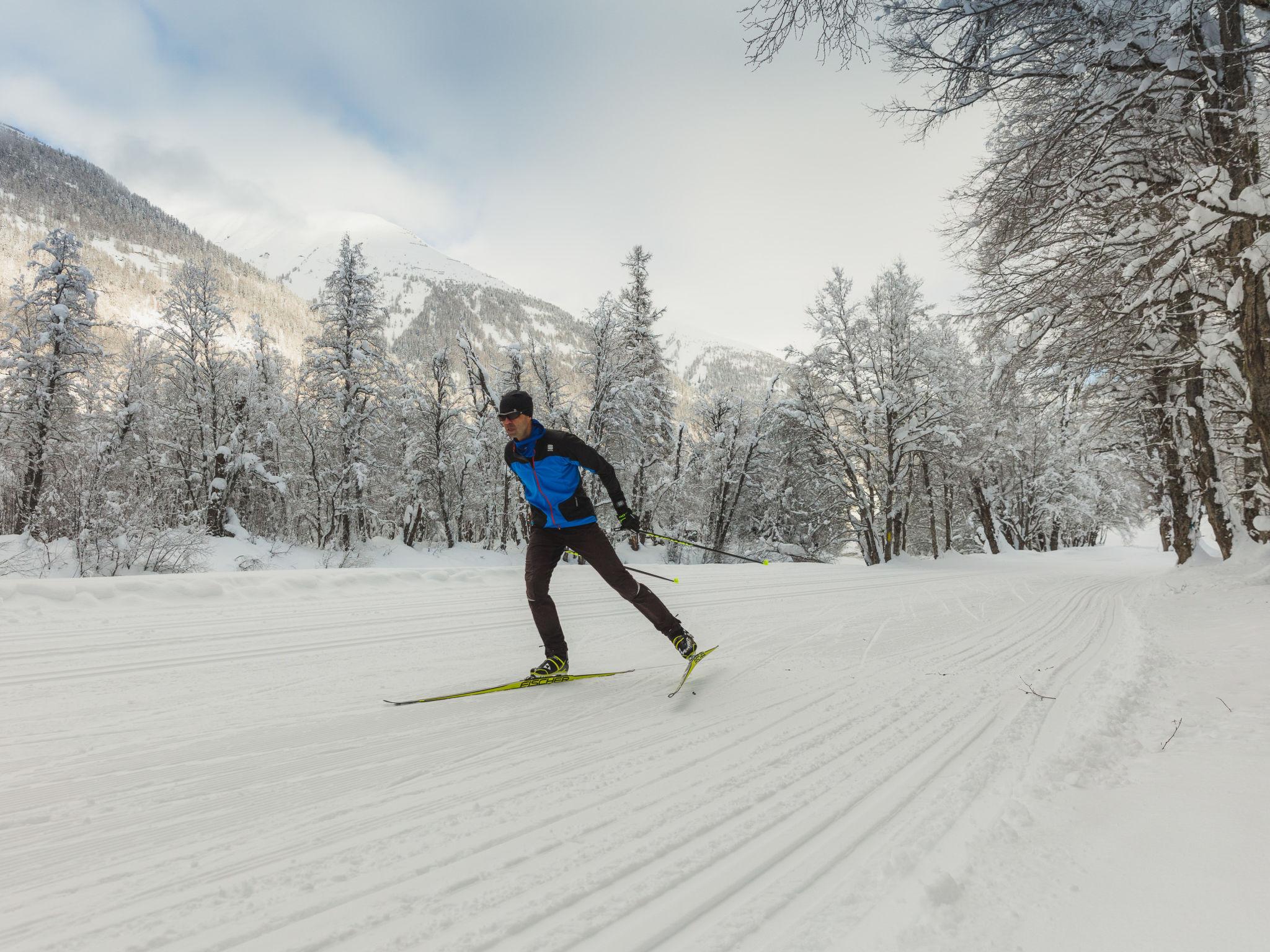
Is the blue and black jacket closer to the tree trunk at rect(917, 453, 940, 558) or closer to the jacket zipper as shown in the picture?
the jacket zipper

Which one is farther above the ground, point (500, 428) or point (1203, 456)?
point (500, 428)

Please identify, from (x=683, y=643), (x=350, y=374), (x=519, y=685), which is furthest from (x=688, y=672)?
(x=350, y=374)

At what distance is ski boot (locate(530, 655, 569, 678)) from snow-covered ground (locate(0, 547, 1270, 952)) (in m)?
0.21

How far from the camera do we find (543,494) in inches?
160

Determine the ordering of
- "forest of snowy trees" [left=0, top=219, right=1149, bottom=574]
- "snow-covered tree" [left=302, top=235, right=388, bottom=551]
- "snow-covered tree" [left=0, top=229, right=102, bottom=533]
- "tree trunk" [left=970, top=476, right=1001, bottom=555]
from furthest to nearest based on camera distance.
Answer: "tree trunk" [left=970, top=476, right=1001, bottom=555], "snow-covered tree" [left=302, top=235, right=388, bottom=551], "forest of snowy trees" [left=0, top=219, right=1149, bottom=574], "snow-covered tree" [left=0, top=229, right=102, bottom=533]

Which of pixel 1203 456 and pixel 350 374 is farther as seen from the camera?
pixel 350 374

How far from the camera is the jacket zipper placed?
13.1ft

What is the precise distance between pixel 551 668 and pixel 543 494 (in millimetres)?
1213

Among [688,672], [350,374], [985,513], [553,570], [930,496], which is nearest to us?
[688,672]

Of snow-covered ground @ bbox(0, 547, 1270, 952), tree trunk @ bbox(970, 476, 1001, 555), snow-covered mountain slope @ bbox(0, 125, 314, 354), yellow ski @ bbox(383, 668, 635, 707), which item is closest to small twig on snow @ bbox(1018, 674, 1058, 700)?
snow-covered ground @ bbox(0, 547, 1270, 952)

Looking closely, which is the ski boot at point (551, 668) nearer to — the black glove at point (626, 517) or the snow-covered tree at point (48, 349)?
the black glove at point (626, 517)

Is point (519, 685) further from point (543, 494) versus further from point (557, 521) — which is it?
point (543, 494)

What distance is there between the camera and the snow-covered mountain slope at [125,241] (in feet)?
472

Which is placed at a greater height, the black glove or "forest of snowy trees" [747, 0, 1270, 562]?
"forest of snowy trees" [747, 0, 1270, 562]
